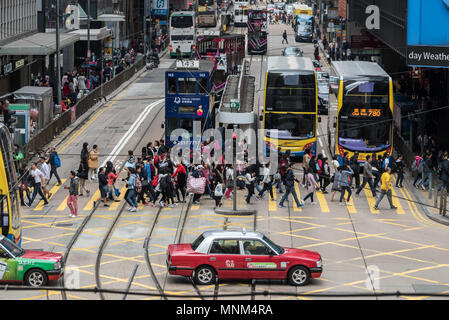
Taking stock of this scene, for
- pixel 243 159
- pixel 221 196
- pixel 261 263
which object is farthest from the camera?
pixel 243 159

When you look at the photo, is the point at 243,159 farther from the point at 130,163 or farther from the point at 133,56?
the point at 133,56

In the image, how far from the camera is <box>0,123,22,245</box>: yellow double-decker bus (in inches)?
847

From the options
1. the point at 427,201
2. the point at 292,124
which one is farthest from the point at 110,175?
the point at 427,201

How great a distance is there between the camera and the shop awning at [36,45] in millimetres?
46500

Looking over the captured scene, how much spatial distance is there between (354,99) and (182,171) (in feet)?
30.5

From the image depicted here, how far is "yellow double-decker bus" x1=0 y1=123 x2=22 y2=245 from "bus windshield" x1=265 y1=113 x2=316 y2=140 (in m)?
16.5

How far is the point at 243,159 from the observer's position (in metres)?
34.1

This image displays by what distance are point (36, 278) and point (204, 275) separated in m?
3.76

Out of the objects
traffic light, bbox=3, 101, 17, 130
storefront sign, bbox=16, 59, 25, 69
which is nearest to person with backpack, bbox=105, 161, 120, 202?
traffic light, bbox=3, 101, 17, 130

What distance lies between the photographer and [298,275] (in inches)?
824

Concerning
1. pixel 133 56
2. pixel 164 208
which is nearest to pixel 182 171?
pixel 164 208

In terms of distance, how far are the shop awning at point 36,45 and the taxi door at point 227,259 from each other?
28497mm

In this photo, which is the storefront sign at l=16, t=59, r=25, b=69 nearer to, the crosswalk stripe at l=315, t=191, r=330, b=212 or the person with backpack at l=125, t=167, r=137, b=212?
the person with backpack at l=125, t=167, r=137, b=212

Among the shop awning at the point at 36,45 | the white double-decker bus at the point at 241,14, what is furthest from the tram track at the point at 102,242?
the white double-decker bus at the point at 241,14
